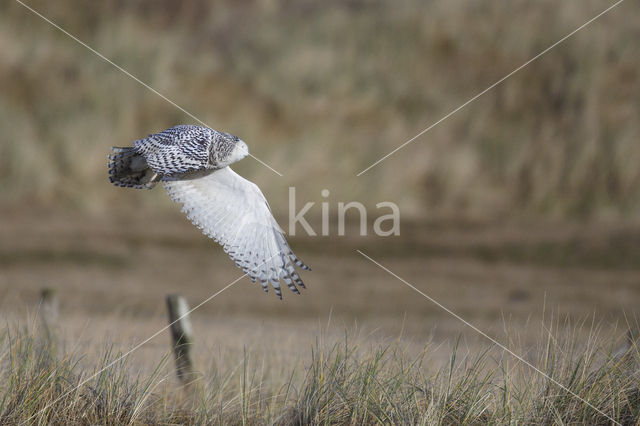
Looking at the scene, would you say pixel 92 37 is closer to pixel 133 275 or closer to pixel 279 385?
pixel 133 275

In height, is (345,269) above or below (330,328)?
above

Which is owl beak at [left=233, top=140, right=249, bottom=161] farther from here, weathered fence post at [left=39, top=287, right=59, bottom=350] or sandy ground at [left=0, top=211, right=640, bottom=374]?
sandy ground at [left=0, top=211, right=640, bottom=374]

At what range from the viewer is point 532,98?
18.7 meters

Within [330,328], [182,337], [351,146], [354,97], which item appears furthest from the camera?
[354,97]

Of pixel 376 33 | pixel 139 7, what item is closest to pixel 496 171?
pixel 376 33

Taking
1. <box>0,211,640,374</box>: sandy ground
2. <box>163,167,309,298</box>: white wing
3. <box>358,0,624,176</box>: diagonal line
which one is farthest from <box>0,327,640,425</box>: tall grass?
<box>358,0,624,176</box>: diagonal line

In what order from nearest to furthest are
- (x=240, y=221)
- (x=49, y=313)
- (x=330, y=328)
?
(x=240, y=221)
(x=330, y=328)
(x=49, y=313)

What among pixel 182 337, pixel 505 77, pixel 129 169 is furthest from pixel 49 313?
pixel 505 77

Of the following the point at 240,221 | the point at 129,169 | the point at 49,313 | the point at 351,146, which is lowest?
the point at 49,313

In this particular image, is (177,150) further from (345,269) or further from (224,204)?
(345,269)

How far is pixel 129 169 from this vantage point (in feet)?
23.2

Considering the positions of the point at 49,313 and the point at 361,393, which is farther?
the point at 49,313

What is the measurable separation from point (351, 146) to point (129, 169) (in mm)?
A: 10977

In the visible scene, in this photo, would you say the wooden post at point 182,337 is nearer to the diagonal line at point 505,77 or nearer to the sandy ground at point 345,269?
the sandy ground at point 345,269
